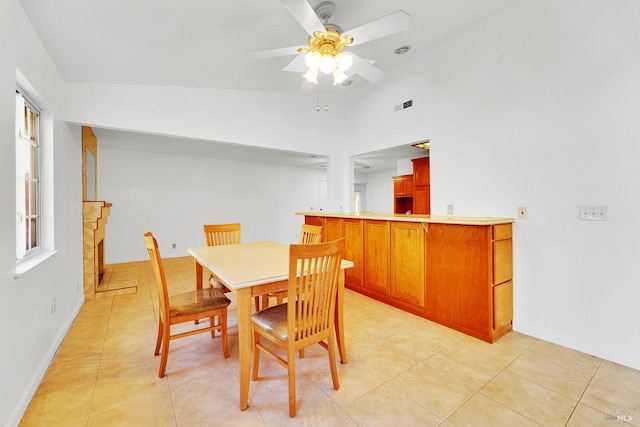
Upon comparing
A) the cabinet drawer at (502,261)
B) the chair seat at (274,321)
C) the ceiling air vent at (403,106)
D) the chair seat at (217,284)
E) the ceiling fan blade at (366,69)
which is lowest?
the chair seat at (274,321)

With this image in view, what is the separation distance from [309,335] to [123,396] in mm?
1222

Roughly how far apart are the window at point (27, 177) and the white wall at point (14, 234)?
0.06 meters

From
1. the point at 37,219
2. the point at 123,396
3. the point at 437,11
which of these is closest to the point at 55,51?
the point at 37,219

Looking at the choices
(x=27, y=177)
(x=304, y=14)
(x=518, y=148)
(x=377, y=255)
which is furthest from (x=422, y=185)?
(x=27, y=177)

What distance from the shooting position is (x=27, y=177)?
206 cm

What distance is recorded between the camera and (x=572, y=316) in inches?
87.6

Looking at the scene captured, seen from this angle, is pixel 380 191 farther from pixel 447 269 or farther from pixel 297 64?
pixel 297 64

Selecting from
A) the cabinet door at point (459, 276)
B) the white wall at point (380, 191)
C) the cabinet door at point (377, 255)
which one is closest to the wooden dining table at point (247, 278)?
the cabinet door at point (459, 276)

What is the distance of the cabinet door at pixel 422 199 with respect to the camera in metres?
5.21

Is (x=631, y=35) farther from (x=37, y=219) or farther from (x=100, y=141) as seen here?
(x=100, y=141)

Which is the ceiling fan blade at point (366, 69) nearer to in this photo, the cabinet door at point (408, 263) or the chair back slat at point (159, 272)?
the cabinet door at point (408, 263)

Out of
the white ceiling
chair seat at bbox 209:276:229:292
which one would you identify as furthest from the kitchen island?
the white ceiling

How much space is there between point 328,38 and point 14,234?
2.36 meters

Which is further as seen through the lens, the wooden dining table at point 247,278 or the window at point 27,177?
the window at point 27,177
